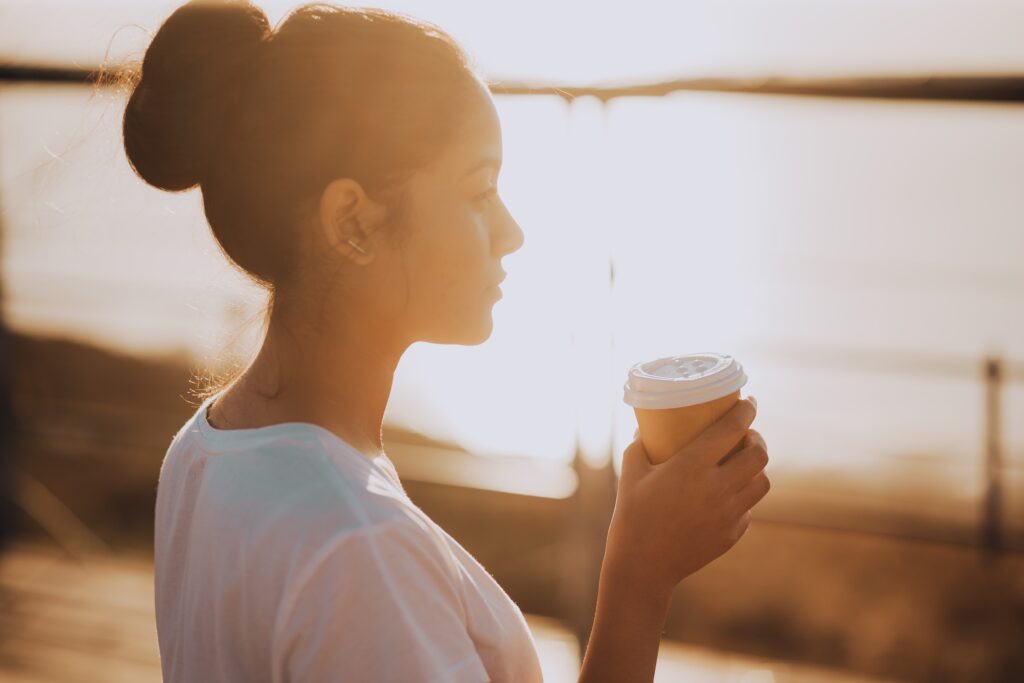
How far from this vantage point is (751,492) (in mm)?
1175

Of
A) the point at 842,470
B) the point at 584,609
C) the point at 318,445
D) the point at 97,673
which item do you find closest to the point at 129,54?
the point at 318,445

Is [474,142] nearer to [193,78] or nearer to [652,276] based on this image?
[193,78]

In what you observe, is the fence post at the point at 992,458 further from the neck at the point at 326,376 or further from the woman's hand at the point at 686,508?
the neck at the point at 326,376

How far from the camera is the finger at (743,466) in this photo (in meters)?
1.15

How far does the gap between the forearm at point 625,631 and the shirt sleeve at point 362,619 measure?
0.79ft

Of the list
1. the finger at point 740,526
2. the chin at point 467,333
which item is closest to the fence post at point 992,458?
the finger at point 740,526

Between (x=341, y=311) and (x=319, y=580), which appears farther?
(x=341, y=311)

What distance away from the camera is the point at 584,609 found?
2482 mm

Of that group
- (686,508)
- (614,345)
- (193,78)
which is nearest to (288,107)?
(193,78)

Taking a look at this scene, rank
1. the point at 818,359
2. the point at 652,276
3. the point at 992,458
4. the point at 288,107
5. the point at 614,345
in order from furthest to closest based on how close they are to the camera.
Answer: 1. the point at 818,359
2. the point at 992,458
3. the point at 652,276
4. the point at 614,345
5. the point at 288,107

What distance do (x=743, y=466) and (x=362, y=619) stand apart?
1.51ft

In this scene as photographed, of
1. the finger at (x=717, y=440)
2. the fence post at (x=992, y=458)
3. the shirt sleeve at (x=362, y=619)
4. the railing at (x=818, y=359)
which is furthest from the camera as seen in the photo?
the fence post at (x=992, y=458)

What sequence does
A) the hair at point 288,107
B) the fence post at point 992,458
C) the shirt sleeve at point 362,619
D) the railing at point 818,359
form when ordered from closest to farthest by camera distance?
the shirt sleeve at point 362,619, the hair at point 288,107, the railing at point 818,359, the fence post at point 992,458

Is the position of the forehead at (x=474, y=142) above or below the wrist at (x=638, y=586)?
above
